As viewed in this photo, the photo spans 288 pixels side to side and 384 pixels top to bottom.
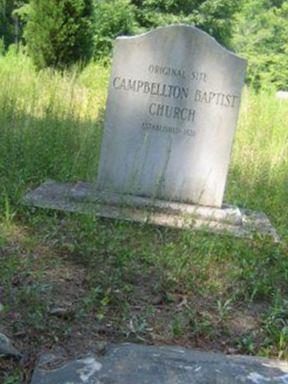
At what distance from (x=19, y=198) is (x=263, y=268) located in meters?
1.75

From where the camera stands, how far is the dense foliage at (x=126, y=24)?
1188 centimetres

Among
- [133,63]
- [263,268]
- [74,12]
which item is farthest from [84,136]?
[74,12]

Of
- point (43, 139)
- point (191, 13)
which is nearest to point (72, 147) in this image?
point (43, 139)

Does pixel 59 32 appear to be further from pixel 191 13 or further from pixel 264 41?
pixel 264 41

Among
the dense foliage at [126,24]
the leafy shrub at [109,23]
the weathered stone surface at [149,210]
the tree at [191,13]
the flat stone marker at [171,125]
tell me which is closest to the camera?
the weathered stone surface at [149,210]

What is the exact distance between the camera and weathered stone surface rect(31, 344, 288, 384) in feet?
7.63

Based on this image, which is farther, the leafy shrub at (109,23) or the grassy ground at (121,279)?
the leafy shrub at (109,23)

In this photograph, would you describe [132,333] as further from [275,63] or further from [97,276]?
[275,63]

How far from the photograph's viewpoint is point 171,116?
485 centimetres

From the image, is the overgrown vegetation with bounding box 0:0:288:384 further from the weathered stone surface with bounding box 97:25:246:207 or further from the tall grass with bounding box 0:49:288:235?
the weathered stone surface with bounding box 97:25:246:207

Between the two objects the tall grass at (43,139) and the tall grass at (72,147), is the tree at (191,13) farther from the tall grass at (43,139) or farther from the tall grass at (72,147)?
the tall grass at (43,139)

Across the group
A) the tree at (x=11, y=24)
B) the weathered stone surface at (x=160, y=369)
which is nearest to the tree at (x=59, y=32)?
the weathered stone surface at (x=160, y=369)

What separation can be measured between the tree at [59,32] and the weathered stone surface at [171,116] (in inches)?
289

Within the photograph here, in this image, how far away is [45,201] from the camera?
4.41 metres
